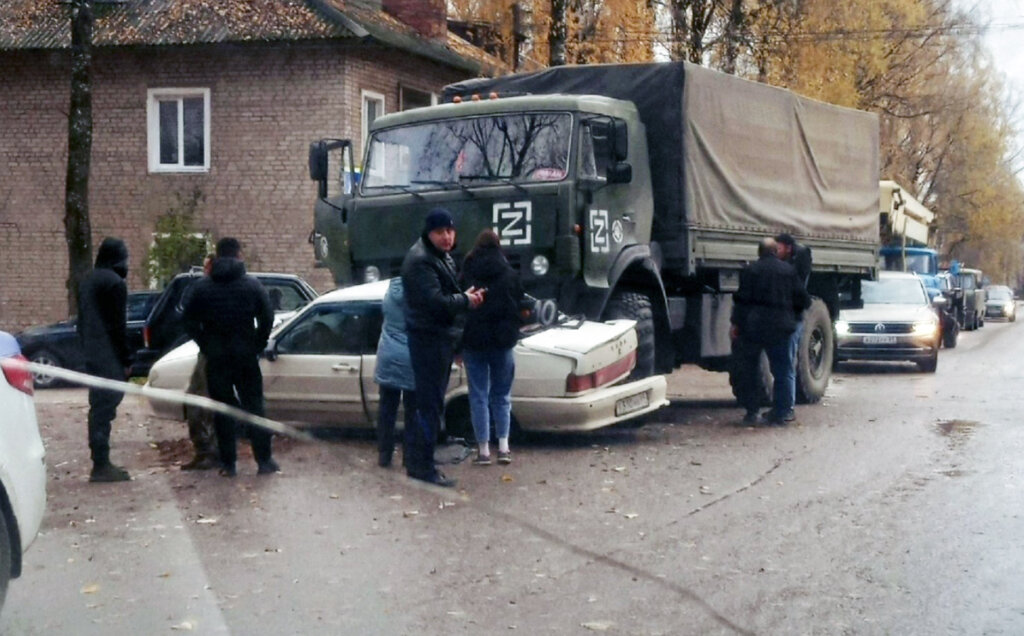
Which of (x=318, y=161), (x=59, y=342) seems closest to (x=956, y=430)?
(x=318, y=161)

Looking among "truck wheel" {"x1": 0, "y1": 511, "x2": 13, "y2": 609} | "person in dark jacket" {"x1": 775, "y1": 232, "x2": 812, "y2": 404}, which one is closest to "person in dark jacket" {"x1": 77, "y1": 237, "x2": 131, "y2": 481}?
"truck wheel" {"x1": 0, "y1": 511, "x2": 13, "y2": 609}

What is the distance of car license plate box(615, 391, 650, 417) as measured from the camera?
12.4 m

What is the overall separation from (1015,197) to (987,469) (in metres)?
61.6

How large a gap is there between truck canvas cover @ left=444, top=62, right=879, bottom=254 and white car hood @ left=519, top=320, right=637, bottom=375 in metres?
1.77

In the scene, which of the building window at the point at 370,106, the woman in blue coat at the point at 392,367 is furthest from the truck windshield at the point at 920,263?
the woman in blue coat at the point at 392,367

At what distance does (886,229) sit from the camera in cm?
2962

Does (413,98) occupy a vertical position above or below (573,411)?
above

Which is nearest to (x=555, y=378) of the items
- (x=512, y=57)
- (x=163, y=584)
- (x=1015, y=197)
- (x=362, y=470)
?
(x=362, y=470)

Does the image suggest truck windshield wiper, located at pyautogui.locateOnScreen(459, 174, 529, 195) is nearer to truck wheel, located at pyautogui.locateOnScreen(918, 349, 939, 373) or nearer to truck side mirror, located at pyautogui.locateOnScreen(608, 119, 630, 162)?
truck side mirror, located at pyautogui.locateOnScreen(608, 119, 630, 162)

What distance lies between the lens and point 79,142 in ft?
73.3

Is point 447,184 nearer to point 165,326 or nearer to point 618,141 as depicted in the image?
point 618,141

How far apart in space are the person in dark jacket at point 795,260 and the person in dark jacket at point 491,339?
407cm

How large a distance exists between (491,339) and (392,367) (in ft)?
2.58

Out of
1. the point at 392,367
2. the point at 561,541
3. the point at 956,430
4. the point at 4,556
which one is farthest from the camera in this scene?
the point at 956,430
